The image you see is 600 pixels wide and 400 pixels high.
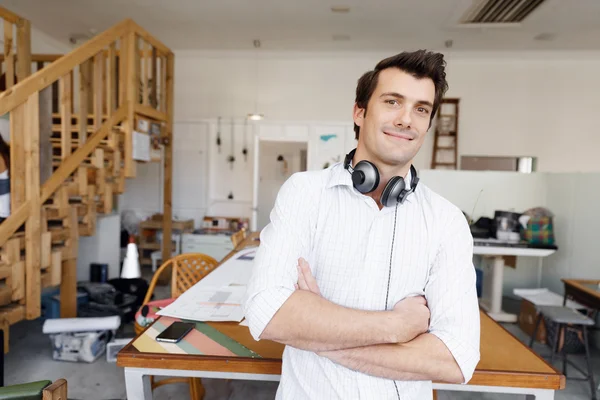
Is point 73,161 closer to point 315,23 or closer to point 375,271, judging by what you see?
point 375,271

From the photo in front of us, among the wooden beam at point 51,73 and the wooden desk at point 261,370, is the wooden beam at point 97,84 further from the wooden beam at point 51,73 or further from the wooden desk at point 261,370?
the wooden desk at point 261,370

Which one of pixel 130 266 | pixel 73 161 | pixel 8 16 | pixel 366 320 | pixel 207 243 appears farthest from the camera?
pixel 207 243

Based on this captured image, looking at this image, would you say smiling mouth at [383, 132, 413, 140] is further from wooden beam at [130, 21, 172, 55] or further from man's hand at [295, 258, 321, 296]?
wooden beam at [130, 21, 172, 55]

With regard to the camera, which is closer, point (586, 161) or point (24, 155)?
point (24, 155)

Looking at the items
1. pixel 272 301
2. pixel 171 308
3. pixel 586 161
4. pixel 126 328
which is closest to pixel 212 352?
pixel 171 308

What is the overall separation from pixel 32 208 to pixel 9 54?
2216 millimetres

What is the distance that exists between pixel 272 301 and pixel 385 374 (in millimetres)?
323

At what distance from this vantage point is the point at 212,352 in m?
1.28

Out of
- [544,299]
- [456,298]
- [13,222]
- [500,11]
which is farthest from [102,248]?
[500,11]

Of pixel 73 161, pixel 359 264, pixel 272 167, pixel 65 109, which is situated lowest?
pixel 359 264

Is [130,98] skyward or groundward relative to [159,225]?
skyward

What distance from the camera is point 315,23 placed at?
204 inches

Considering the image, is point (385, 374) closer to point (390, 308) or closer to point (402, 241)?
point (390, 308)

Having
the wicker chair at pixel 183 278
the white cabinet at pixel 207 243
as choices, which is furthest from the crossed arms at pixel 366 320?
the white cabinet at pixel 207 243
